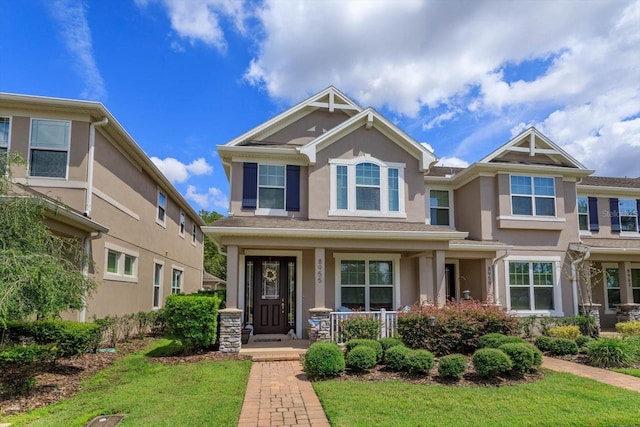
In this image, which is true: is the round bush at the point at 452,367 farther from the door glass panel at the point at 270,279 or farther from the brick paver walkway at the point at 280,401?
the door glass panel at the point at 270,279

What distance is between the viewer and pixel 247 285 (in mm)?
12516

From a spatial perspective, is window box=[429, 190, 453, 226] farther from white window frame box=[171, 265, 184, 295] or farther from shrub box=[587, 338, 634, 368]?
white window frame box=[171, 265, 184, 295]

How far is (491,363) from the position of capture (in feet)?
23.6

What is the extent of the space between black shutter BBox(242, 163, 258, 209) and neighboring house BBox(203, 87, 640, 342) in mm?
32

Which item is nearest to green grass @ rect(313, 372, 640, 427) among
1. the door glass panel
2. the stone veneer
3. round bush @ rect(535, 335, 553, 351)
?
round bush @ rect(535, 335, 553, 351)

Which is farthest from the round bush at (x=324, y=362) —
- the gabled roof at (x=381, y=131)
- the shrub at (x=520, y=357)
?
the gabled roof at (x=381, y=131)

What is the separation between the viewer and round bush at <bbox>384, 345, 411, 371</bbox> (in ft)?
25.3

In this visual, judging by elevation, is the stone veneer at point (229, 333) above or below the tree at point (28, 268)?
below

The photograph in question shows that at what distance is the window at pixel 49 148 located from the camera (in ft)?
33.7

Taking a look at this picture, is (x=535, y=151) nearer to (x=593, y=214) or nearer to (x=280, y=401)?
(x=593, y=214)

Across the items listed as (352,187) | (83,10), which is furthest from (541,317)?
(83,10)

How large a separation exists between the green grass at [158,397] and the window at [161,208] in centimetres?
920

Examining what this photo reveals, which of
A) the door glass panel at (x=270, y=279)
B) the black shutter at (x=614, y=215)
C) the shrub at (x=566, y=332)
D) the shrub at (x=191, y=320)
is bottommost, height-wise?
the shrub at (x=566, y=332)

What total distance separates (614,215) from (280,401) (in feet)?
56.8
